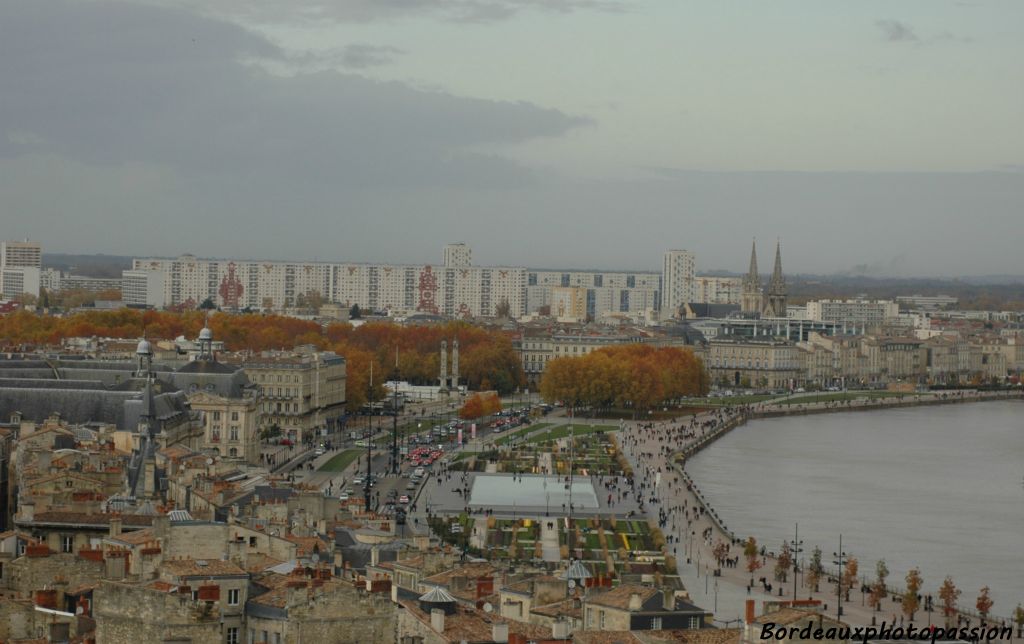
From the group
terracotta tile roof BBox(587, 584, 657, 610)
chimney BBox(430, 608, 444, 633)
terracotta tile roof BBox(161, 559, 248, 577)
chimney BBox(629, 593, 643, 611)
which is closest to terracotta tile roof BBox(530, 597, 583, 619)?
terracotta tile roof BBox(587, 584, 657, 610)

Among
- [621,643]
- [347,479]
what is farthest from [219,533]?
[347,479]

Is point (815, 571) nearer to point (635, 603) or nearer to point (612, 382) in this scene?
point (635, 603)

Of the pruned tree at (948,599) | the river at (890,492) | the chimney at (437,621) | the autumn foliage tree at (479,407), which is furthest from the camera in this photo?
the autumn foliage tree at (479,407)

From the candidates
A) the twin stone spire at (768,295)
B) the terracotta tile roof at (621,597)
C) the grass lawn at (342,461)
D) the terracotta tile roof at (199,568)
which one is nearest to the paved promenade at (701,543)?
the terracotta tile roof at (621,597)

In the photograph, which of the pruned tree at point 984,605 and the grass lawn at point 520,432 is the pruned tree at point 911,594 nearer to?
the pruned tree at point 984,605

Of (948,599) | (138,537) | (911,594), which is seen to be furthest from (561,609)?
(948,599)

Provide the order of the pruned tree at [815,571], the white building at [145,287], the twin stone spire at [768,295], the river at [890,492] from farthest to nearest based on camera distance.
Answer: the white building at [145,287] < the twin stone spire at [768,295] < the river at [890,492] < the pruned tree at [815,571]

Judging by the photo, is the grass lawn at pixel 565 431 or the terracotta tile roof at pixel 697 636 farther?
the grass lawn at pixel 565 431
